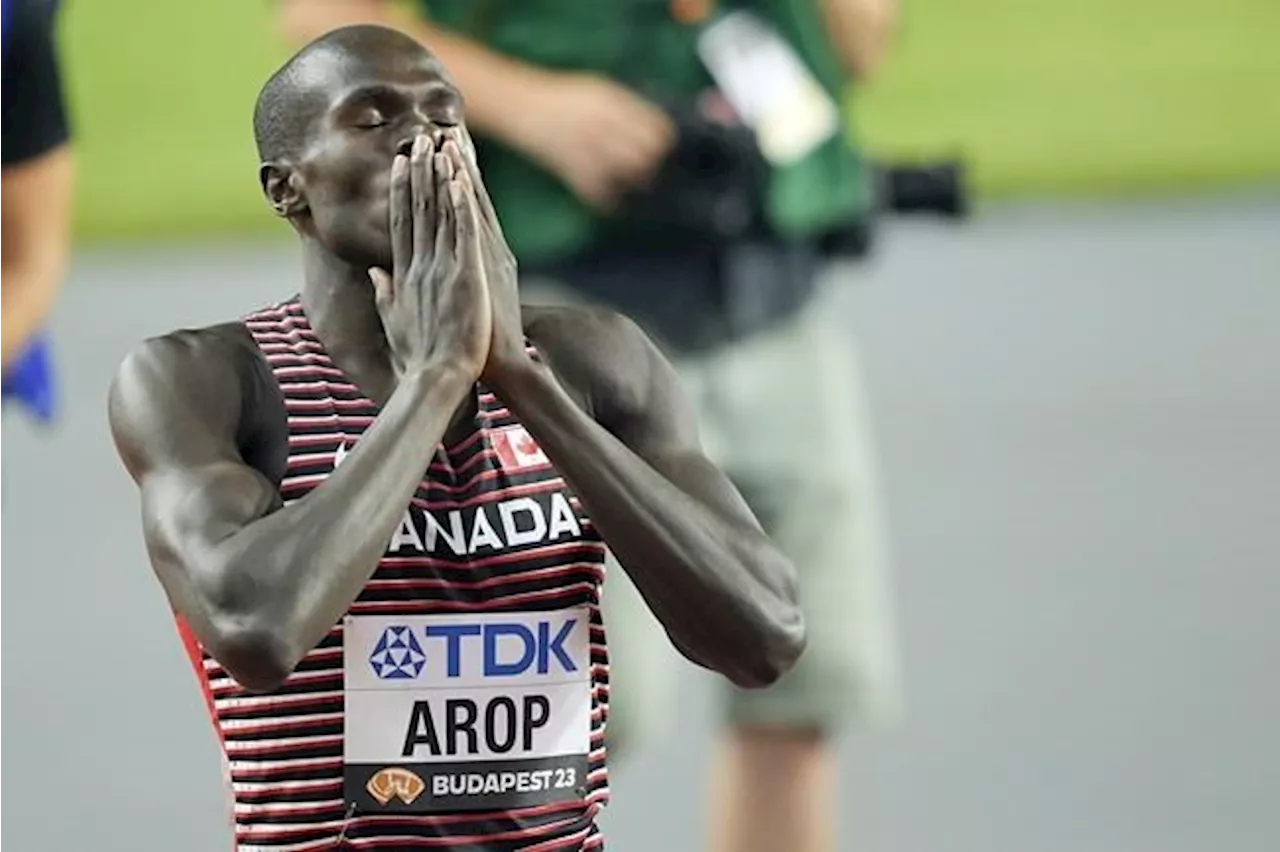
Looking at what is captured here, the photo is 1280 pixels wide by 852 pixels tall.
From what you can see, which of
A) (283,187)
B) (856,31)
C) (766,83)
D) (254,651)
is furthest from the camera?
(856,31)

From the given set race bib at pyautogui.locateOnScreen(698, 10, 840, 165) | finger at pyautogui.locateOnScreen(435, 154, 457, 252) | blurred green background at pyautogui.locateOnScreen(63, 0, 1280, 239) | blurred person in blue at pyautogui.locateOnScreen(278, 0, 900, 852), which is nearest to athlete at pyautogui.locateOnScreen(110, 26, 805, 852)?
finger at pyautogui.locateOnScreen(435, 154, 457, 252)

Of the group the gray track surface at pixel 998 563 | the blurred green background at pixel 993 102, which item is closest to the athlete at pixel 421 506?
the gray track surface at pixel 998 563

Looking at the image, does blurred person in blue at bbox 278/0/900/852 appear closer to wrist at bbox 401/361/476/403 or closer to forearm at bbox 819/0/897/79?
forearm at bbox 819/0/897/79

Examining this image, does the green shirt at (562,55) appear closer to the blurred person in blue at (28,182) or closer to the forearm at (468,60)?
the forearm at (468,60)

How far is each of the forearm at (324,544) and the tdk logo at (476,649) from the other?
15cm

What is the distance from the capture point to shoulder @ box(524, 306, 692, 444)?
9.64ft

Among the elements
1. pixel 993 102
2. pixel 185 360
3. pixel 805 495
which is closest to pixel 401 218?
pixel 185 360

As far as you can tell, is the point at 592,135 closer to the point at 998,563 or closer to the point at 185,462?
the point at 998,563

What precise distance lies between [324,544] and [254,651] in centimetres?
11

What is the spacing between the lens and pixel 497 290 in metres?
2.73

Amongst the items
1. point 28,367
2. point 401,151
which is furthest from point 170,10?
point 401,151

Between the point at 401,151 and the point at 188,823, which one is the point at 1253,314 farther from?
the point at 401,151

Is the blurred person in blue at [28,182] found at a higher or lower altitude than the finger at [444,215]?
higher

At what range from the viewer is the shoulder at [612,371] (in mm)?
2938
